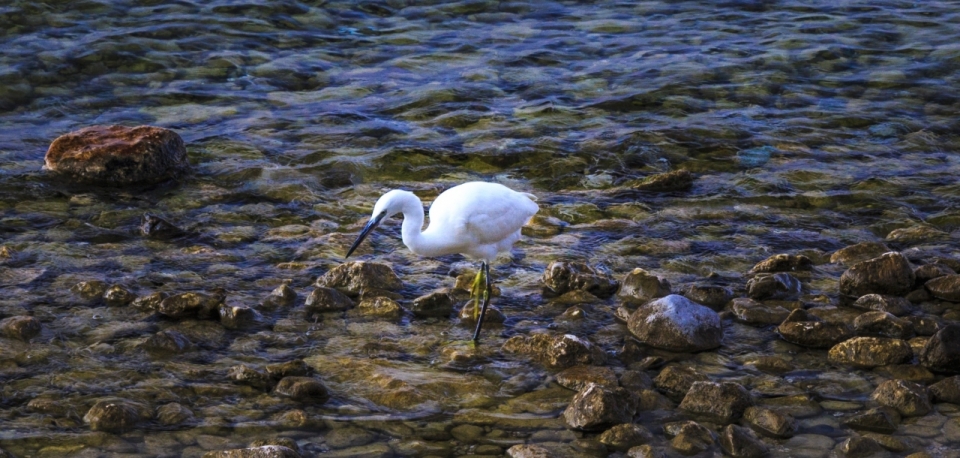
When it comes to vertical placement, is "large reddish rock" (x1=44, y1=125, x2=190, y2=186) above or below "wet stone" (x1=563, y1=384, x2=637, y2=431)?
above

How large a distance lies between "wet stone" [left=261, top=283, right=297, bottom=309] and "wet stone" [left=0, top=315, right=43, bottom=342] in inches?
43.7

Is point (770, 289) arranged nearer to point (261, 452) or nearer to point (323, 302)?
point (323, 302)

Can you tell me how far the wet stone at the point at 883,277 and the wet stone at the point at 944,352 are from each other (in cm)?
85

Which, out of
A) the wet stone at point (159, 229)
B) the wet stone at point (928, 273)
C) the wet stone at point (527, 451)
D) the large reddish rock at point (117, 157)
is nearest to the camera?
the wet stone at point (527, 451)

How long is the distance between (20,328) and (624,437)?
293cm

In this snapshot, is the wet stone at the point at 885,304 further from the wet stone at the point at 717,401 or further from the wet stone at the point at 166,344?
the wet stone at the point at 166,344

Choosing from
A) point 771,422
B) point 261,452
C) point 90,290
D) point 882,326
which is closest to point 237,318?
point 90,290

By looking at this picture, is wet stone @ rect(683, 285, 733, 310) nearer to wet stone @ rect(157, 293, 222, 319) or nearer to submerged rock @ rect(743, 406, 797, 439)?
submerged rock @ rect(743, 406, 797, 439)

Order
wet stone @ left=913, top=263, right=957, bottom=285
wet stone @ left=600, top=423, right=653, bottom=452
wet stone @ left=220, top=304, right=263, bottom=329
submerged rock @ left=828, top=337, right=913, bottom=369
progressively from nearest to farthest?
wet stone @ left=600, top=423, right=653, bottom=452, submerged rock @ left=828, top=337, right=913, bottom=369, wet stone @ left=220, top=304, right=263, bottom=329, wet stone @ left=913, top=263, right=957, bottom=285

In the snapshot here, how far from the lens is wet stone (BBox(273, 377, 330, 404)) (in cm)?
438

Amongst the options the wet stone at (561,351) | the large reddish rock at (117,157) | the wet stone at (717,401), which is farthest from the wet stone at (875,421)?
the large reddish rock at (117,157)

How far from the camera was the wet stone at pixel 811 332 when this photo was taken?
491 cm

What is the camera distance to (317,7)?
38.8 feet

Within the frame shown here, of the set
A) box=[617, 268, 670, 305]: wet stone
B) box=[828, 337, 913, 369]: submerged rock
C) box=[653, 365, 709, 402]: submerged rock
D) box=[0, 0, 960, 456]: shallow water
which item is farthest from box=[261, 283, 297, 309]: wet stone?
box=[828, 337, 913, 369]: submerged rock
